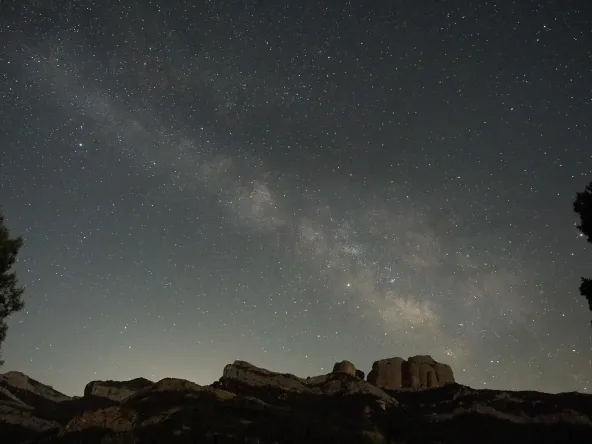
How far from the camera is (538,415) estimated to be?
44.8 m

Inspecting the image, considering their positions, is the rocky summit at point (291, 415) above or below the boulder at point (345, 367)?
below

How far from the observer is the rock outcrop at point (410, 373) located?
73.6 metres

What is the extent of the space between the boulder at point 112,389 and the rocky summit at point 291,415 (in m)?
1.86

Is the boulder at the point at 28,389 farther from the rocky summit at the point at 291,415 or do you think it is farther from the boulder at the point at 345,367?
the boulder at the point at 345,367

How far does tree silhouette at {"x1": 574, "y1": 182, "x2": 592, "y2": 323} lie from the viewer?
25.6m

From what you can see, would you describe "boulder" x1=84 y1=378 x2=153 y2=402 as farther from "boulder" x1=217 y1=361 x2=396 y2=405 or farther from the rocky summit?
"boulder" x1=217 y1=361 x2=396 y2=405

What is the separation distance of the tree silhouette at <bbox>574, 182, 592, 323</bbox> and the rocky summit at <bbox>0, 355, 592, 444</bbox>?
19194 millimetres

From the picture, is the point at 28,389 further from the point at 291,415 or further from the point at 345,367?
the point at 345,367

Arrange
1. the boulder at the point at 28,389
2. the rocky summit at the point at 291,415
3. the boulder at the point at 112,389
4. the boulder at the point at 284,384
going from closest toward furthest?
the rocky summit at the point at 291,415
the boulder at the point at 284,384
the boulder at the point at 28,389
the boulder at the point at 112,389

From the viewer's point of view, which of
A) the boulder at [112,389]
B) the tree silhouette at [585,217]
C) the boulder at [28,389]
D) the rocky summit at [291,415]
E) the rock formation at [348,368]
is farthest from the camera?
the rock formation at [348,368]

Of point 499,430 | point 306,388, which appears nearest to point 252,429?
point 306,388

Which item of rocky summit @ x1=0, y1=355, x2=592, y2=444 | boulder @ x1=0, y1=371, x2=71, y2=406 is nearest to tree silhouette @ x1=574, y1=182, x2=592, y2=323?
rocky summit @ x1=0, y1=355, x2=592, y2=444

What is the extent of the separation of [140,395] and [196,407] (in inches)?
354

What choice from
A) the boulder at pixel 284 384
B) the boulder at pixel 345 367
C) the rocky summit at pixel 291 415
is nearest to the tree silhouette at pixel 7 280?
the rocky summit at pixel 291 415
